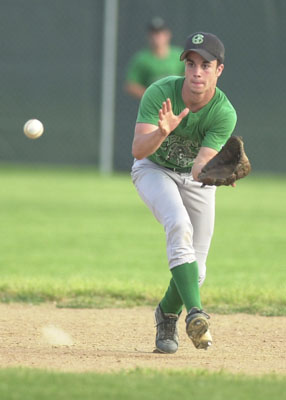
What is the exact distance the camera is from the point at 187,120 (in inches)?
199

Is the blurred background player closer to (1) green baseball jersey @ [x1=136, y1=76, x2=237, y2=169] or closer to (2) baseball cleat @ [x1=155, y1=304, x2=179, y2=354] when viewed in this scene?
(1) green baseball jersey @ [x1=136, y1=76, x2=237, y2=169]

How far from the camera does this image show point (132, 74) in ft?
43.3

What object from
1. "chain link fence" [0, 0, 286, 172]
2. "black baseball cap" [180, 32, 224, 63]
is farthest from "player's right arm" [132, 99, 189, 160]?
"chain link fence" [0, 0, 286, 172]

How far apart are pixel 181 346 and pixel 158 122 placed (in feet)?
4.61

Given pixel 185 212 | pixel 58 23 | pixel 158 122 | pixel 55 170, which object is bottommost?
pixel 55 170

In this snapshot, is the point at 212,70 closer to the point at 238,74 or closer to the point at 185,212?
the point at 185,212

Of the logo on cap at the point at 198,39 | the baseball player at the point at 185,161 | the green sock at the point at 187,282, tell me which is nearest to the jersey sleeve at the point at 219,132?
the baseball player at the point at 185,161

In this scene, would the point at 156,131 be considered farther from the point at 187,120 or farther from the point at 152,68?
the point at 152,68

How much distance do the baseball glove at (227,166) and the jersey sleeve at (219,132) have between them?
6 cm

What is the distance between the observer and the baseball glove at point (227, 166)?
15.8 ft

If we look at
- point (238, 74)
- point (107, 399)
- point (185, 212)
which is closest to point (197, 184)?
point (185, 212)

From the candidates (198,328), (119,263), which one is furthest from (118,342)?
(119,263)

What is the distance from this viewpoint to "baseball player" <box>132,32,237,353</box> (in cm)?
485

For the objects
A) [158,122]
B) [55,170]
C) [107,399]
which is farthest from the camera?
[55,170]
